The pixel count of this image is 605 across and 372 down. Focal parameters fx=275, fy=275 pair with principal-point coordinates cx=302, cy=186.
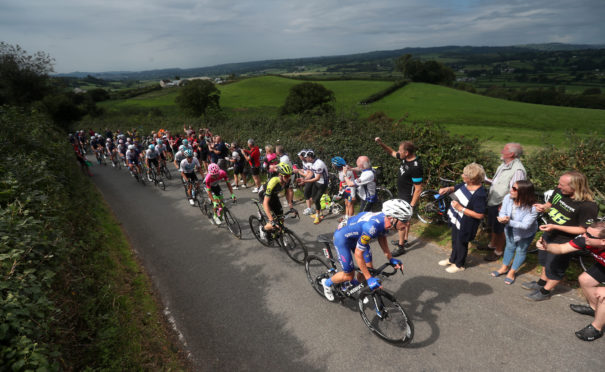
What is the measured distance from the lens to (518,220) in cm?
485

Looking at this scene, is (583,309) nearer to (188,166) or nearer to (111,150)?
(188,166)

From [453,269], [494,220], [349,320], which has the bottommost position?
[349,320]

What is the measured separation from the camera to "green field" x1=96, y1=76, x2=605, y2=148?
26878mm

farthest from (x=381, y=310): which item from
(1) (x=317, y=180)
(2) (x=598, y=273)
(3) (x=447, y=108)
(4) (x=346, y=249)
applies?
(3) (x=447, y=108)

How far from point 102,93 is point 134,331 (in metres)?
86.5

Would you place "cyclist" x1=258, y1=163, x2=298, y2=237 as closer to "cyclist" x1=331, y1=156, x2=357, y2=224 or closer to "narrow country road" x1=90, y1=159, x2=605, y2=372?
"narrow country road" x1=90, y1=159, x2=605, y2=372

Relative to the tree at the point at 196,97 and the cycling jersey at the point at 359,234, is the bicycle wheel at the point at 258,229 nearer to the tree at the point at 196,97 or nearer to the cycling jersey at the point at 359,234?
the cycling jersey at the point at 359,234

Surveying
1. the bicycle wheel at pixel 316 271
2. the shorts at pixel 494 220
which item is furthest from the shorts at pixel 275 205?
the shorts at pixel 494 220

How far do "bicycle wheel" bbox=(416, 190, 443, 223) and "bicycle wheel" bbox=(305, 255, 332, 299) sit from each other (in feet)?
11.8

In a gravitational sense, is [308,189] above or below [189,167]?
below

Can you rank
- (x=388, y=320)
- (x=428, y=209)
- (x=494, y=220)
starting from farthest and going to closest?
1. (x=428, y=209)
2. (x=494, y=220)
3. (x=388, y=320)

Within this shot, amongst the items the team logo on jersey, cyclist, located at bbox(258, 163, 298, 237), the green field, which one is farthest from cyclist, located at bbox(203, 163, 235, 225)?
the green field

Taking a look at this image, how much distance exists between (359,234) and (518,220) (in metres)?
3.05

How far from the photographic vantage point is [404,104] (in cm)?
4669
